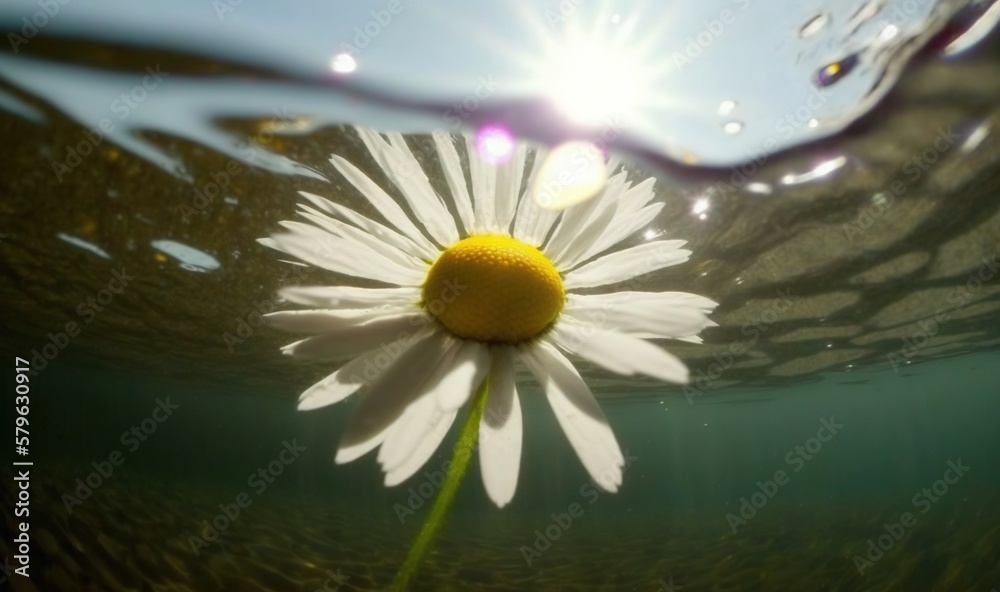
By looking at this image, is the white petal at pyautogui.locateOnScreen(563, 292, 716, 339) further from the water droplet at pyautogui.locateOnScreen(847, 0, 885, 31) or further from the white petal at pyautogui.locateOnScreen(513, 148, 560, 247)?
the water droplet at pyautogui.locateOnScreen(847, 0, 885, 31)

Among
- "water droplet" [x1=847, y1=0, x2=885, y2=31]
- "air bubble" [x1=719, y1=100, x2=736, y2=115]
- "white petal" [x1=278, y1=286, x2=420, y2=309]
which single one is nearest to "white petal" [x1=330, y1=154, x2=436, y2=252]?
"white petal" [x1=278, y1=286, x2=420, y2=309]

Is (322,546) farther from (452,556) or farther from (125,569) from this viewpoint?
(125,569)

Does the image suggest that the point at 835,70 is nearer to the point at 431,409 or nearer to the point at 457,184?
the point at 457,184

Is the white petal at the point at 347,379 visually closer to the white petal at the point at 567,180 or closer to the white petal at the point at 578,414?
the white petal at the point at 578,414

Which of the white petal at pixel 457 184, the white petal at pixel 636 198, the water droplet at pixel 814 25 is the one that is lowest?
the white petal at pixel 457 184

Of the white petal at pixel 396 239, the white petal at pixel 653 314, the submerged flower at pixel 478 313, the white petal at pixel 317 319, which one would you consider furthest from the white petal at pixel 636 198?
the white petal at pixel 317 319

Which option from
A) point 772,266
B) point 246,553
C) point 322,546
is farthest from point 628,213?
point 772,266

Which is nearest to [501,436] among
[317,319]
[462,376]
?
[462,376]
